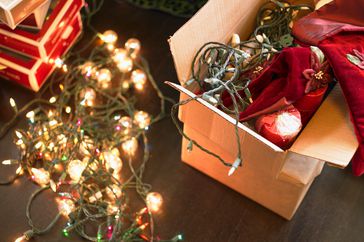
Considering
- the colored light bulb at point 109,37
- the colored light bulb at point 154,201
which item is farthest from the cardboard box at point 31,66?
the colored light bulb at point 154,201

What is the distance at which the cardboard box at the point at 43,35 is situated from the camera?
1.35m

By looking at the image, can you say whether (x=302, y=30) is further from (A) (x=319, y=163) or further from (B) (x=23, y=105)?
(B) (x=23, y=105)

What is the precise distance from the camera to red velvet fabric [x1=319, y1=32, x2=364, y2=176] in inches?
39.4

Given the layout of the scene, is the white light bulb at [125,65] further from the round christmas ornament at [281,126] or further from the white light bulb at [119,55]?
the round christmas ornament at [281,126]

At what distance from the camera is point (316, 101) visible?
107 cm

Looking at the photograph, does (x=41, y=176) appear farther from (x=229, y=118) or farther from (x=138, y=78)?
(x=229, y=118)

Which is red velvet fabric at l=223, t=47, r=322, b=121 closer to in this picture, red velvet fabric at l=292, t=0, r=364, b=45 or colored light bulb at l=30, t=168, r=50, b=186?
red velvet fabric at l=292, t=0, r=364, b=45

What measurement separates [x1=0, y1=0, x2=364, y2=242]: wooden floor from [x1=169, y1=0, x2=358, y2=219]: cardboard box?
0.05 meters

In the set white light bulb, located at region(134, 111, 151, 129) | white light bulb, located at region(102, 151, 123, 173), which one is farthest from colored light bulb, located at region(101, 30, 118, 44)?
white light bulb, located at region(102, 151, 123, 173)

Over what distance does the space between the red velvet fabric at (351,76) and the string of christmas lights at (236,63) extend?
0.44 feet

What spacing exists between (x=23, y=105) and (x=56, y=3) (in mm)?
309

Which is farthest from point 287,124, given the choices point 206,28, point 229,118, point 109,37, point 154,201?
point 109,37

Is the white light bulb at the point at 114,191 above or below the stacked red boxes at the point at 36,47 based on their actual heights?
below

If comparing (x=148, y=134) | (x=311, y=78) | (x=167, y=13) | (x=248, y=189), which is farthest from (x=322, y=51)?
(x=167, y=13)
